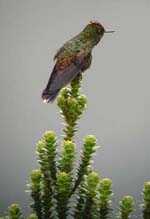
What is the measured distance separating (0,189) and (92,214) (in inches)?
71.3

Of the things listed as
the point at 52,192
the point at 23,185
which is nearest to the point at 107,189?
the point at 52,192

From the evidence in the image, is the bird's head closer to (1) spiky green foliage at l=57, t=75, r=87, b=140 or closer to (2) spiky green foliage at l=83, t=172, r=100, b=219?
(1) spiky green foliage at l=57, t=75, r=87, b=140

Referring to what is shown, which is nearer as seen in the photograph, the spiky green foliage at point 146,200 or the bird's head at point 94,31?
the spiky green foliage at point 146,200

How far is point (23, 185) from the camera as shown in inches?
124

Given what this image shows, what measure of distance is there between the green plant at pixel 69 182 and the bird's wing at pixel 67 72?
53 millimetres

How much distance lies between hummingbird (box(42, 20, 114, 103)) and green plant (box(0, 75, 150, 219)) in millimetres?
53

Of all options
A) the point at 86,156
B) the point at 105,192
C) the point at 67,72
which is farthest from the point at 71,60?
the point at 105,192

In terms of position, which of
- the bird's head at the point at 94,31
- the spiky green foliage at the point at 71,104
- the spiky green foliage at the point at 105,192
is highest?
the bird's head at the point at 94,31

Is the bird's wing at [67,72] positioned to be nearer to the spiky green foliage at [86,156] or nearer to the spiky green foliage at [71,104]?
the spiky green foliage at [71,104]

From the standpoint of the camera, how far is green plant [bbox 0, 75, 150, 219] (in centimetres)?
144

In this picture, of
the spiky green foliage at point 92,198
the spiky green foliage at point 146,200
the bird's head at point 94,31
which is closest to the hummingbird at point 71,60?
the bird's head at point 94,31

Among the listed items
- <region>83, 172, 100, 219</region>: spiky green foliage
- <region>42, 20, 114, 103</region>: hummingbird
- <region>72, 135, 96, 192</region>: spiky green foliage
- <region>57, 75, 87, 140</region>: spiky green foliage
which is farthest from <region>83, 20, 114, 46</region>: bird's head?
<region>83, 172, 100, 219</region>: spiky green foliage

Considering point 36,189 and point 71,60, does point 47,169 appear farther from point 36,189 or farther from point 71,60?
point 71,60

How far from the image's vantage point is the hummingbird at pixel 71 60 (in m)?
1.50
